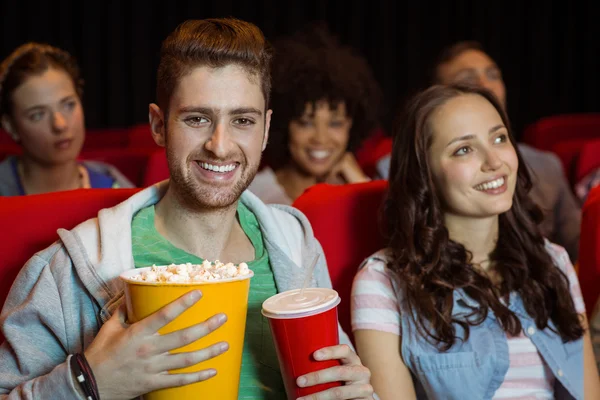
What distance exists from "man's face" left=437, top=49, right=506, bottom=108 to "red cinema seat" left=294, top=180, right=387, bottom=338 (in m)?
1.57

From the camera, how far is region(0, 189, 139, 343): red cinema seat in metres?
1.68

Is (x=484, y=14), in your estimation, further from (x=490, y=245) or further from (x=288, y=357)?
(x=288, y=357)

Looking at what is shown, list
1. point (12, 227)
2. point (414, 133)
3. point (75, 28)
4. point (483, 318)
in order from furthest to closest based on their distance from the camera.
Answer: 1. point (75, 28)
2. point (414, 133)
3. point (483, 318)
4. point (12, 227)

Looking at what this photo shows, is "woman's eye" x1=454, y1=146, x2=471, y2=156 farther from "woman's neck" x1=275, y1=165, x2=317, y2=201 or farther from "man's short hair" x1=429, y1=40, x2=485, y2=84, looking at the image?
"man's short hair" x1=429, y1=40, x2=485, y2=84

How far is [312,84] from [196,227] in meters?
1.54

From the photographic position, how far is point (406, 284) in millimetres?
1853

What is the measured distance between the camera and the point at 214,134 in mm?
1521

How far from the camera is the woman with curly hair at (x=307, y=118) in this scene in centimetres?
302

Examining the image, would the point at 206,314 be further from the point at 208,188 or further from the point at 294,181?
the point at 294,181

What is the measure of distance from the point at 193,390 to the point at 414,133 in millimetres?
979

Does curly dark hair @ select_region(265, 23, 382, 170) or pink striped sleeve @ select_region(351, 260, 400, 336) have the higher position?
curly dark hair @ select_region(265, 23, 382, 170)

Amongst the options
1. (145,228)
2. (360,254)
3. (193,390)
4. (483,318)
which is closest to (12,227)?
(145,228)

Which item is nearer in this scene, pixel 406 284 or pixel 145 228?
pixel 145 228

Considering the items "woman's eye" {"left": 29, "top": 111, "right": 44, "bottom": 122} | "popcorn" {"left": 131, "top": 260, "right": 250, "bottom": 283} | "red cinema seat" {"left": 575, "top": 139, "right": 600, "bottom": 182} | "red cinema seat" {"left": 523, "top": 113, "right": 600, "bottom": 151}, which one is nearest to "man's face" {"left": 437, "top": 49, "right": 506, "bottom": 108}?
"red cinema seat" {"left": 575, "top": 139, "right": 600, "bottom": 182}
